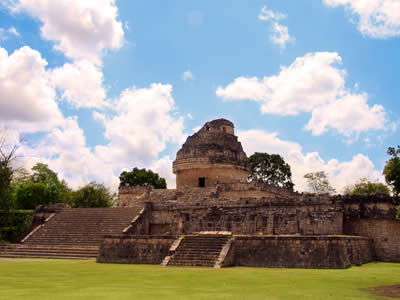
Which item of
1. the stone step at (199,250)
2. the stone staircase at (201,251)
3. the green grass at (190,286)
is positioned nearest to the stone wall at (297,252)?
the stone staircase at (201,251)

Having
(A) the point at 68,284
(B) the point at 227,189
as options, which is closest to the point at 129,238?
(A) the point at 68,284

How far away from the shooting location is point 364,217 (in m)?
21.5

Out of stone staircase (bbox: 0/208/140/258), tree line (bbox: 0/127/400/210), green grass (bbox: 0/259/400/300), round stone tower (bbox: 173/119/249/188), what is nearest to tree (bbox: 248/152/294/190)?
tree line (bbox: 0/127/400/210)

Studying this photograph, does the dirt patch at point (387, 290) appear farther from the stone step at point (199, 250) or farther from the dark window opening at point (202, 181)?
→ the dark window opening at point (202, 181)

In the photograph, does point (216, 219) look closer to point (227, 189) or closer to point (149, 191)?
point (227, 189)

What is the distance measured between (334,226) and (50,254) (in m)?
14.6

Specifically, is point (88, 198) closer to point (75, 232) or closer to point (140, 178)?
point (140, 178)

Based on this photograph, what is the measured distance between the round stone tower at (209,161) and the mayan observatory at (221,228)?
3.1 inches

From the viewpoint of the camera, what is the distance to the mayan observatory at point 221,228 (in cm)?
1680

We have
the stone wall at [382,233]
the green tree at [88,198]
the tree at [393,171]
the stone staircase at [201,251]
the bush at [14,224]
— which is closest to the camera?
the tree at [393,171]

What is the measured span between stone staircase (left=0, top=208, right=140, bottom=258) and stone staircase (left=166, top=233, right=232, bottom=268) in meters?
5.63

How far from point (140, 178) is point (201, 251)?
40474 millimetres

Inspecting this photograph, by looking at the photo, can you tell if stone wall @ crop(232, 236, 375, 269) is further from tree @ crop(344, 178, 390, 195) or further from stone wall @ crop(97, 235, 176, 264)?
tree @ crop(344, 178, 390, 195)

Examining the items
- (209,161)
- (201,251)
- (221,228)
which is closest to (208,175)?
(209,161)
